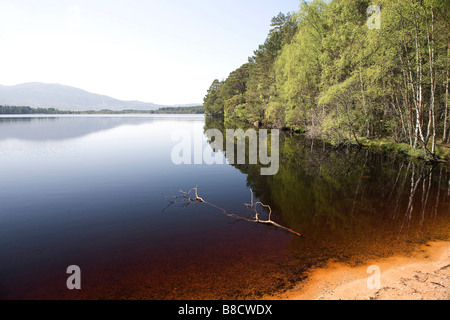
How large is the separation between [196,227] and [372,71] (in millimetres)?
24809

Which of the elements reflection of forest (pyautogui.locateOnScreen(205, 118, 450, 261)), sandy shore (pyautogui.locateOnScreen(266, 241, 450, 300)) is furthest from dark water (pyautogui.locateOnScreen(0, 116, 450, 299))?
sandy shore (pyautogui.locateOnScreen(266, 241, 450, 300))

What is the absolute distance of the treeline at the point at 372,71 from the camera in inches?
832

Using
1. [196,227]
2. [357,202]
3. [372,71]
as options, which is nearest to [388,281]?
[196,227]

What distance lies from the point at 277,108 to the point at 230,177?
34379 mm

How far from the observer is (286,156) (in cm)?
2861

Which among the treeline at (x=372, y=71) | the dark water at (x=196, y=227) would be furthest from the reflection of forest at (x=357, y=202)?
the treeline at (x=372, y=71)

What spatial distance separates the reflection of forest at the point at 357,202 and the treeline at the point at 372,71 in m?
6.51

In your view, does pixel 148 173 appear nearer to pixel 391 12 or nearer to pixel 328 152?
pixel 328 152

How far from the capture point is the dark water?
7.65 metres

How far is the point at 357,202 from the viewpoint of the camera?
14.4 metres

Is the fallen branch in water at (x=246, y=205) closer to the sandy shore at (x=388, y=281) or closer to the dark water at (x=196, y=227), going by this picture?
the dark water at (x=196, y=227)

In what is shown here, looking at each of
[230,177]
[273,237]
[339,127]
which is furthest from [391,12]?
[273,237]

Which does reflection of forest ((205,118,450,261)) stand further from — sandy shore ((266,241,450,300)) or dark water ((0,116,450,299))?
sandy shore ((266,241,450,300))

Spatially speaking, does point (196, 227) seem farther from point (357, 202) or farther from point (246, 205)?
point (357, 202)
